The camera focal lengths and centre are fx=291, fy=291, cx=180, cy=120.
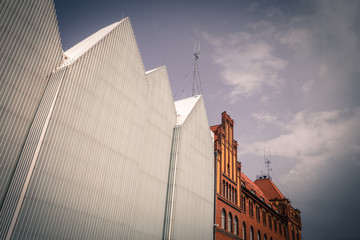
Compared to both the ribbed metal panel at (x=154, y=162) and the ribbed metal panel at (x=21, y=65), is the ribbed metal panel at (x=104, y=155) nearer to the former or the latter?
the ribbed metal panel at (x=154, y=162)

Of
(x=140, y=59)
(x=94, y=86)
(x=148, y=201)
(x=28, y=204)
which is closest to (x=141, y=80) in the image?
(x=140, y=59)

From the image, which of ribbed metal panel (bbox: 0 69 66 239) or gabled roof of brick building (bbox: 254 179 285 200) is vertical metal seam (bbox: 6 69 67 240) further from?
gabled roof of brick building (bbox: 254 179 285 200)

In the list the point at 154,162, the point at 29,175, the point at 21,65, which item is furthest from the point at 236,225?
the point at 21,65

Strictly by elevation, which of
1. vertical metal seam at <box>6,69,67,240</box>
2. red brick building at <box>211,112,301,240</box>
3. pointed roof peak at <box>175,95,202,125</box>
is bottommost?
vertical metal seam at <box>6,69,67,240</box>

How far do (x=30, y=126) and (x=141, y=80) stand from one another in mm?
10906

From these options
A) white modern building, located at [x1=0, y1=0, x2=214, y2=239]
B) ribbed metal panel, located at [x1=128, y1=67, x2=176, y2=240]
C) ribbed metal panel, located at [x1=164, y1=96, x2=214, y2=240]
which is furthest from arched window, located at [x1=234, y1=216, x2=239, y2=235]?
ribbed metal panel, located at [x1=128, y1=67, x2=176, y2=240]

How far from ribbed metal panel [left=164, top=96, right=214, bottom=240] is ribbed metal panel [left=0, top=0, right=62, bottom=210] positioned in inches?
554

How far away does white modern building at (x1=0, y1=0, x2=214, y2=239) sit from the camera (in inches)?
664

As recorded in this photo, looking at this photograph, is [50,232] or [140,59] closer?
[50,232]

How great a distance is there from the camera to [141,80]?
26.7 meters

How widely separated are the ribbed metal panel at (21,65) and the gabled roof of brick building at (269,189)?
54.5m

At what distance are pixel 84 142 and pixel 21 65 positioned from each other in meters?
6.29

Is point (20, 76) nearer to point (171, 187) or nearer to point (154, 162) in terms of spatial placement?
point (154, 162)

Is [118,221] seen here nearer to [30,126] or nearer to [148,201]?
[148,201]
